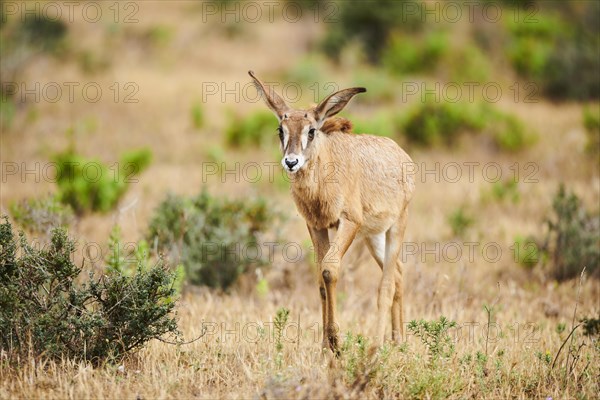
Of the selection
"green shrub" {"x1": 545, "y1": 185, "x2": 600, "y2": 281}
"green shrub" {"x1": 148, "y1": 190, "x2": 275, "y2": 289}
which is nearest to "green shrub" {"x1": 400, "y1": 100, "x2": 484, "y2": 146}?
"green shrub" {"x1": 545, "y1": 185, "x2": 600, "y2": 281}

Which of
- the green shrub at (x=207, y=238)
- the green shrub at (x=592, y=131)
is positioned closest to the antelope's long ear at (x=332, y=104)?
the green shrub at (x=207, y=238)

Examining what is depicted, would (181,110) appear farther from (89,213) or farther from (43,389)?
(43,389)

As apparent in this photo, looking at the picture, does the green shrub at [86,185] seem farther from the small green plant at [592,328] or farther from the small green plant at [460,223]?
the small green plant at [592,328]

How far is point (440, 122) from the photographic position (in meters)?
15.8

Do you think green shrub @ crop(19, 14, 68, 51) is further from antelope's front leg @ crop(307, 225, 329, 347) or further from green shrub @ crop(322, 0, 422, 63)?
antelope's front leg @ crop(307, 225, 329, 347)

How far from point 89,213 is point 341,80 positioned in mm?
12060

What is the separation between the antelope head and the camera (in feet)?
18.0

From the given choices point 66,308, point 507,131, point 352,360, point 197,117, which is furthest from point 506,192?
point 66,308

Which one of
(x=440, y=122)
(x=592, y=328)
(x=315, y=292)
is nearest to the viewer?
(x=592, y=328)

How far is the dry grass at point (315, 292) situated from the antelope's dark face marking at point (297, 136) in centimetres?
155

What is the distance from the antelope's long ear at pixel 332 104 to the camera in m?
5.74

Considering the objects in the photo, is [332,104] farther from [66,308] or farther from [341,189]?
[66,308]

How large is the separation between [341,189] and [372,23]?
67.9 ft

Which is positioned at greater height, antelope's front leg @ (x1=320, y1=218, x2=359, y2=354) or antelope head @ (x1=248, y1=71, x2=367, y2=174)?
antelope head @ (x1=248, y1=71, x2=367, y2=174)
